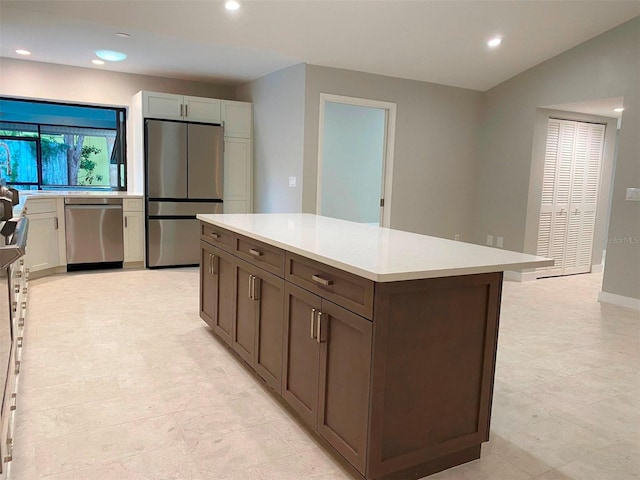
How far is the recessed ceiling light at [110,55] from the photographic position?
4.70 meters

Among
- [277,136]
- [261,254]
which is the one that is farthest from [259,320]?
[277,136]

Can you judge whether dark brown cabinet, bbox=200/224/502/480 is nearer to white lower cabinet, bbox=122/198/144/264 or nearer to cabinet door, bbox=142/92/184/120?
white lower cabinet, bbox=122/198/144/264

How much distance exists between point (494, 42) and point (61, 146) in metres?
4.93

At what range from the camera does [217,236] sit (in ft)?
10.1

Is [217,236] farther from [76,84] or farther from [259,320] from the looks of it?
[76,84]

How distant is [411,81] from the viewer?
217 inches

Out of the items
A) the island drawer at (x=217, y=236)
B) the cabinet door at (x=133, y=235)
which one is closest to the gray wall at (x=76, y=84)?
the cabinet door at (x=133, y=235)

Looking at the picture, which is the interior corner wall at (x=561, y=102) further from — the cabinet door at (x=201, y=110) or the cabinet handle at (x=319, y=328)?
the cabinet handle at (x=319, y=328)

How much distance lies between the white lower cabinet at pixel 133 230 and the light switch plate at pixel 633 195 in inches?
198

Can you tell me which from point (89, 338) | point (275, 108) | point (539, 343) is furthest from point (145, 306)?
point (539, 343)

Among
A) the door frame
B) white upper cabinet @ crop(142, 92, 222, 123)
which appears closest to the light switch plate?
the door frame

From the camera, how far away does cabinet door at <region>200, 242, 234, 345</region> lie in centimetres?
293

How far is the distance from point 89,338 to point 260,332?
1464 millimetres

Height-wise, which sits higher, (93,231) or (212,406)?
(93,231)
